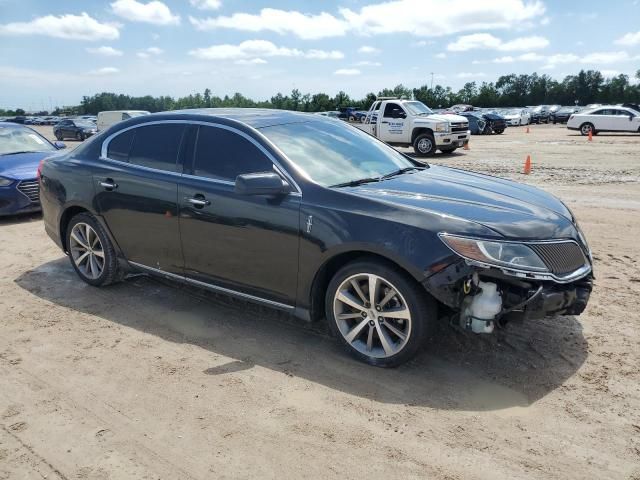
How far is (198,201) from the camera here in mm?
4309

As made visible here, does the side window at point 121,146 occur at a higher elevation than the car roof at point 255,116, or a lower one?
lower

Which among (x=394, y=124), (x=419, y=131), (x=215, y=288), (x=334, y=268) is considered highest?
(x=394, y=124)

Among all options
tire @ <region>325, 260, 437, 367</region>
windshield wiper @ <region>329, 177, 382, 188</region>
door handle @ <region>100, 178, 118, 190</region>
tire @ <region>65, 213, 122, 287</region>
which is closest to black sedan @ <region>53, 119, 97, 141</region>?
tire @ <region>65, 213, 122, 287</region>

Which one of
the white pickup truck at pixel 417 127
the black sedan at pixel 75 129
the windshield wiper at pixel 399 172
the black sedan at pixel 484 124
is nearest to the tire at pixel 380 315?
the windshield wiper at pixel 399 172

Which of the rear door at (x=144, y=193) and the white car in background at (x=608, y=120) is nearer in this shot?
the rear door at (x=144, y=193)

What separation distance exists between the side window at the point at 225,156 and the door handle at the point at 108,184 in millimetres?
1019

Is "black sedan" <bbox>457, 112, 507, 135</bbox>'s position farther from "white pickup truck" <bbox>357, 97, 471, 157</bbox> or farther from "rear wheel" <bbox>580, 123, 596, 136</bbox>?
"white pickup truck" <bbox>357, 97, 471, 157</bbox>

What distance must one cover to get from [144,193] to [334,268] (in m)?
1.95

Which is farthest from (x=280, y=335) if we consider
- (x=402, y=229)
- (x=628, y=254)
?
(x=628, y=254)

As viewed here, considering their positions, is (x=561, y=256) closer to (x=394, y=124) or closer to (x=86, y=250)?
(x=86, y=250)

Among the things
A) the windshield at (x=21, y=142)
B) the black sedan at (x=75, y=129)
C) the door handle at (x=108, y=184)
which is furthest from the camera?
the black sedan at (x=75, y=129)

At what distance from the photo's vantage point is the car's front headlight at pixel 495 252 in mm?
3295

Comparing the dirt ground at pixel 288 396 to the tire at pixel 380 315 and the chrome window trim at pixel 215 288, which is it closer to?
the tire at pixel 380 315

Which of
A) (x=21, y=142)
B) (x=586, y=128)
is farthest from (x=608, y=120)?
(x=21, y=142)
